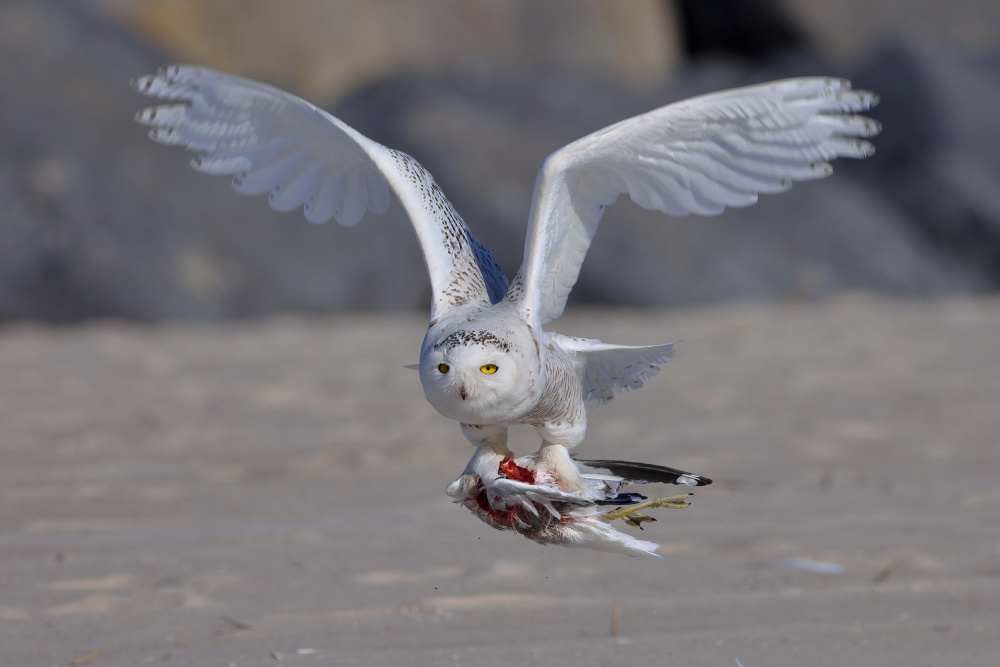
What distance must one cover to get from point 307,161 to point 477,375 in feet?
2.92

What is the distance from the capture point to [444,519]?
3.93m

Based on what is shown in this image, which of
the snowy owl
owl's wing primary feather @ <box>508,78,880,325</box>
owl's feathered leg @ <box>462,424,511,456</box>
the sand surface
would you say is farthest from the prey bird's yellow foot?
the sand surface

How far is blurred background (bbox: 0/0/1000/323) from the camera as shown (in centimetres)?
834

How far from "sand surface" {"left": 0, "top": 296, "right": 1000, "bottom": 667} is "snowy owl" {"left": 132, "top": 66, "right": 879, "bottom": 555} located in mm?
755

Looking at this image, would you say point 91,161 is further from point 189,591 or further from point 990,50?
point 990,50

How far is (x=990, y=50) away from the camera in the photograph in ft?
37.9

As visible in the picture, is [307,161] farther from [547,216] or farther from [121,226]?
[121,226]

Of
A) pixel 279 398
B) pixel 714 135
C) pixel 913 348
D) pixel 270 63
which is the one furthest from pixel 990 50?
pixel 714 135

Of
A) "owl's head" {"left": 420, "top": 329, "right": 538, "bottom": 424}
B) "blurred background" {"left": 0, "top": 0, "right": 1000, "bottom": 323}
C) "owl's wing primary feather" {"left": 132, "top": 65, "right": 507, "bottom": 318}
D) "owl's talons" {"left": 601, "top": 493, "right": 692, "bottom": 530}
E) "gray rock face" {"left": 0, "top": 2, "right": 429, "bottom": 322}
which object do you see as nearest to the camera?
"owl's head" {"left": 420, "top": 329, "right": 538, "bottom": 424}

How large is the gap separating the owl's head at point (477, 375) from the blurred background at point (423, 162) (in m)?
6.69

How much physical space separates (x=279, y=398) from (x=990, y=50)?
877 cm

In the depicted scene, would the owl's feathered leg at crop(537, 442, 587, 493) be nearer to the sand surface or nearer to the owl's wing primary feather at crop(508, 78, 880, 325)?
the owl's wing primary feather at crop(508, 78, 880, 325)

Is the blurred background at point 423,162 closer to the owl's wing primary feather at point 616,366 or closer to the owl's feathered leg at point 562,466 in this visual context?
the owl's wing primary feather at point 616,366

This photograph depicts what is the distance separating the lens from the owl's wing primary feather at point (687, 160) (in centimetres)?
201
